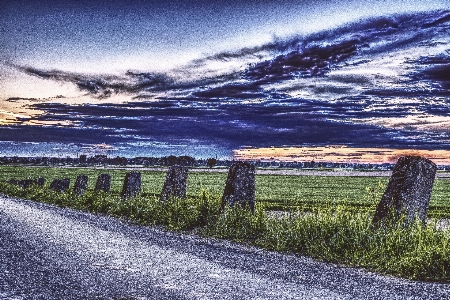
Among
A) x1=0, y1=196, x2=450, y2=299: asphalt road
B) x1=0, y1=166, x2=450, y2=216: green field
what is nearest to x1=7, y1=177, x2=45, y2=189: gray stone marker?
x1=0, y1=166, x2=450, y2=216: green field

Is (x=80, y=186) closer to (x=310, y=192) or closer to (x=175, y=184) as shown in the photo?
(x=175, y=184)

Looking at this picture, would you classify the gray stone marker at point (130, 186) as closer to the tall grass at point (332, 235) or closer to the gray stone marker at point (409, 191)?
the tall grass at point (332, 235)

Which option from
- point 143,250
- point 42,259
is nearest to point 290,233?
point 143,250

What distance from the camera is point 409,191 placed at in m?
9.15

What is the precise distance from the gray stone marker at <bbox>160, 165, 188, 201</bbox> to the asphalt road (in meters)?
4.69

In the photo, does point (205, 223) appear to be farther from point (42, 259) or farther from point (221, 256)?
point (42, 259)

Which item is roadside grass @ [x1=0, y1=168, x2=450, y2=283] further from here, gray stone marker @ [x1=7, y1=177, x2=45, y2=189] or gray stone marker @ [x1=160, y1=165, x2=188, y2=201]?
gray stone marker @ [x1=7, y1=177, x2=45, y2=189]

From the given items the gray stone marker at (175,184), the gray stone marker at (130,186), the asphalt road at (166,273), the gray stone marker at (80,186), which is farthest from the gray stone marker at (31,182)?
the asphalt road at (166,273)

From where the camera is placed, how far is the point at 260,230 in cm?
1004

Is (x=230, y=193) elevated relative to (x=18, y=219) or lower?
elevated

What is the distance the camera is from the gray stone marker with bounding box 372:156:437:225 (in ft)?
29.9

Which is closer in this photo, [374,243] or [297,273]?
[297,273]

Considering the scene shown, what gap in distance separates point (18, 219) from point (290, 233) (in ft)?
22.1

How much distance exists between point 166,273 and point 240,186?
17.9 feet
